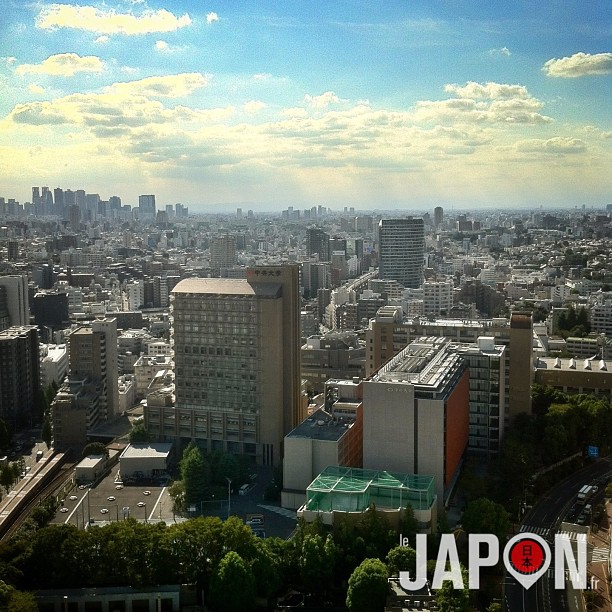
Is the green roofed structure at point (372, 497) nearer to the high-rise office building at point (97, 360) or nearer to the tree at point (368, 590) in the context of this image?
the tree at point (368, 590)

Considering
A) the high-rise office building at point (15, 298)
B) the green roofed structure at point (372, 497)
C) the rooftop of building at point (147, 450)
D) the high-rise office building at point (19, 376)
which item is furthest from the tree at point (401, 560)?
the high-rise office building at point (15, 298)

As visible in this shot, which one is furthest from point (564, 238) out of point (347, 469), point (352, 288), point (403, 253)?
A: point (347, 469)

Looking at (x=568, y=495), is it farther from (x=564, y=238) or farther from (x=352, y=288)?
(x=564, y=238)

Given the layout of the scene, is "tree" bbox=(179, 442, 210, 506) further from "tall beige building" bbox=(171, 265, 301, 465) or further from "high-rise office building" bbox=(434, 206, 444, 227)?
"high-rise office building" bbox=(434, 206, 444, 227)

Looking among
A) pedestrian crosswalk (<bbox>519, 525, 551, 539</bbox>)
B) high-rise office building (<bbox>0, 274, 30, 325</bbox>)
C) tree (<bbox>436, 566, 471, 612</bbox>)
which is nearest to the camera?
tree (<bbox>436, 566, 471, 612</bbox>)

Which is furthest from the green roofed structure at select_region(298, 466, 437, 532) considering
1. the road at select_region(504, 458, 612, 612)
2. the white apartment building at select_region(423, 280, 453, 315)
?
the white apartment building at select_region(423, 280, 453, 315)

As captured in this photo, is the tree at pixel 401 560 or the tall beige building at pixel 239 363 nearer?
the tree at pixel 401 560
